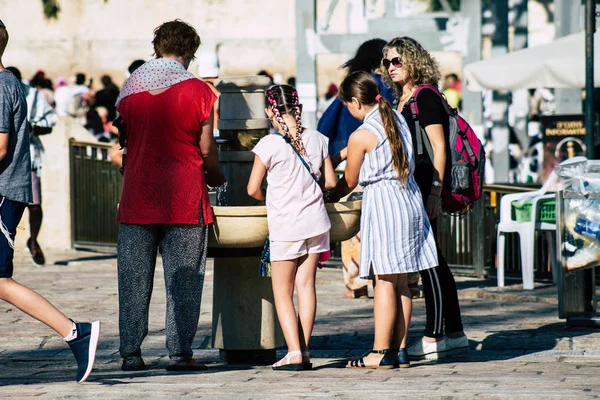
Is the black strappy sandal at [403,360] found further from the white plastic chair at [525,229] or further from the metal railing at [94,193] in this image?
the metal railing at [94,193]

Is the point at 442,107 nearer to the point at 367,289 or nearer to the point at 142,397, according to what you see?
the point at 142,397

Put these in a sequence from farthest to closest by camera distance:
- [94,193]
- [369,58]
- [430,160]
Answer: [94,193] < [369,58] < [430,160]

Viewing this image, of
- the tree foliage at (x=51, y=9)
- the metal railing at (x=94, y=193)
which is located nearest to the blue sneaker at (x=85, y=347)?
the metal railing at (x=94, y=193)

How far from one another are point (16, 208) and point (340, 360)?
204cm

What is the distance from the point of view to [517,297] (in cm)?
1041

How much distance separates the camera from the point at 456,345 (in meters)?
7.46

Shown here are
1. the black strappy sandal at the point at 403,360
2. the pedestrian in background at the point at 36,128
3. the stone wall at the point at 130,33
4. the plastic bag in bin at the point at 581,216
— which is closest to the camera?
the black strappy sandal at the point at 403,360

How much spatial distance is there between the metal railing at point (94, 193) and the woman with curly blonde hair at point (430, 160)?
7010 millimetres

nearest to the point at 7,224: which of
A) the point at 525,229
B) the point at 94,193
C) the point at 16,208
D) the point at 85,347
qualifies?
the point at 16,208

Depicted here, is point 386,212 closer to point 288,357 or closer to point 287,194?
point 287,194

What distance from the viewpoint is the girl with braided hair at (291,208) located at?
6.75 m

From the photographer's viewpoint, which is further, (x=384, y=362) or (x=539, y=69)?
(x=539, y=69)

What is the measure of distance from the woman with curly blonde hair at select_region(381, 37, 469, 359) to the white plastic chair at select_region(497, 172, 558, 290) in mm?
3509

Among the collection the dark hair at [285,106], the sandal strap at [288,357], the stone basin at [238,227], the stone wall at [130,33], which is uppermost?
the stone wall at [130,33]
